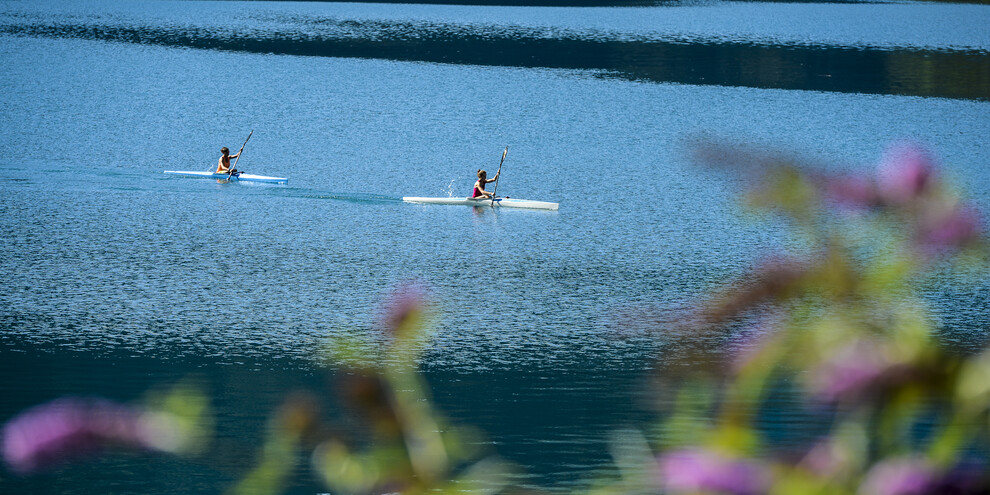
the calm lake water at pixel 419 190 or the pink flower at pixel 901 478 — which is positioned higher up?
the calm lake water at pixel 419 190

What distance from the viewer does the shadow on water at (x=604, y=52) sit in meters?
→ 55.2

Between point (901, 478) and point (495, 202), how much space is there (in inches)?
1171

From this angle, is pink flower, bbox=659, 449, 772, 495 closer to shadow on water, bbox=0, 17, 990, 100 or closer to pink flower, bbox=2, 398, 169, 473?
pink flower, bbox=2, 398, 169, 473

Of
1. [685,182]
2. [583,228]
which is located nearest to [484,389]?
[583,228]

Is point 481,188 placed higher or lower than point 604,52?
lower

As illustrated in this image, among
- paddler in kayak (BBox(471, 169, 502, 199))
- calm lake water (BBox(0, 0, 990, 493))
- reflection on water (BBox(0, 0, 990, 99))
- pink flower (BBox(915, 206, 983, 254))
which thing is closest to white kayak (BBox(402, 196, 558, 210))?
paddler in kayak (BBox(471, 169, 502, 199))

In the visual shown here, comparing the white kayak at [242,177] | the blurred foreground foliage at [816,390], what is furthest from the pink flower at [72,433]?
the white kayak at [242,177]

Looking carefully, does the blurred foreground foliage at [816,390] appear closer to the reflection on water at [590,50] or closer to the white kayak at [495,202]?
the white kayak at [495,202]

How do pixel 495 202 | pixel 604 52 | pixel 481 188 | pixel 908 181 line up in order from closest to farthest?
1. pixel 908 181
2. pixel 495 202
3. pixel 481 188
4. pixel 604 52

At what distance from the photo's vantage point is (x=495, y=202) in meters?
31.3

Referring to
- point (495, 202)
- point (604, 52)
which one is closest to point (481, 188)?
point (495, 202)

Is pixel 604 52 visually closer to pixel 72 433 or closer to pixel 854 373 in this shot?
pixel 854 373

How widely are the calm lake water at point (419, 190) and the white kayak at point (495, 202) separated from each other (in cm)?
35

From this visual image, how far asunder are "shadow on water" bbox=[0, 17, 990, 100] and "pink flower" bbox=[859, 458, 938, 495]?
52.0 meters
